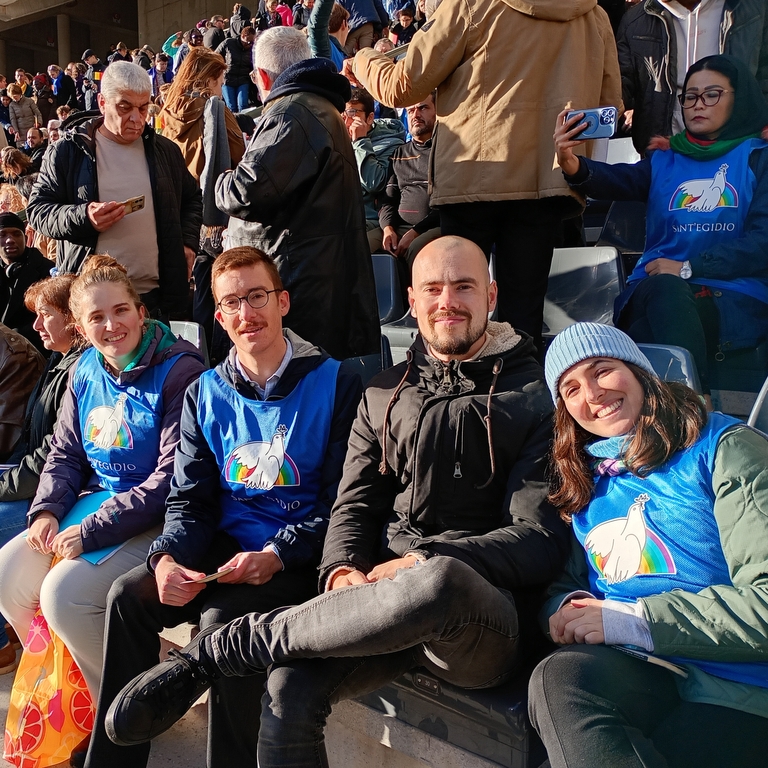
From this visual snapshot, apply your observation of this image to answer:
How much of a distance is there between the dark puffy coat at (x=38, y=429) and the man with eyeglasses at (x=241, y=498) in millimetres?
923

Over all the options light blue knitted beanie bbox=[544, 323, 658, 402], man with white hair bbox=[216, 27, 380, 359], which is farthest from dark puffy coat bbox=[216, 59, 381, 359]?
light blue knitted beanie bbox=[544, 323, 658, 402]

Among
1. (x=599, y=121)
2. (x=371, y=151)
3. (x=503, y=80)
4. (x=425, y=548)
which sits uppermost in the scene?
(x=503, y=80)

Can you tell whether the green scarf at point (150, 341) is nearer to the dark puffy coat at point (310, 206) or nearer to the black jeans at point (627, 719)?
the dark puffy coat at point (310, 206)

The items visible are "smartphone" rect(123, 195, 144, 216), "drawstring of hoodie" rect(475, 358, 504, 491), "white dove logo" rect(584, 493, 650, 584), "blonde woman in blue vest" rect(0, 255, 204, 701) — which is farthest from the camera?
"smartphone" rect(123, 195, 144, 216)

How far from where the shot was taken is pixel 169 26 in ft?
84.6

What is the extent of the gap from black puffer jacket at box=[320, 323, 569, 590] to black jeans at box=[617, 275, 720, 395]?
0.92m

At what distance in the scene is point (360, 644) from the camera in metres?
1.65

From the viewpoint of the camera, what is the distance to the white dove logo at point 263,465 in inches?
92.7

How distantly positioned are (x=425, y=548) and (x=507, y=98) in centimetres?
178

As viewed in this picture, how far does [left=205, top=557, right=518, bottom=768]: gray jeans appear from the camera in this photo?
63.4 inches

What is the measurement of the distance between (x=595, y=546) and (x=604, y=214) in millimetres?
3634

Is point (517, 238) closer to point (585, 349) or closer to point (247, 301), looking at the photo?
point (247, 301)

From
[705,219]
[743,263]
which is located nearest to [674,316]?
[743,263]

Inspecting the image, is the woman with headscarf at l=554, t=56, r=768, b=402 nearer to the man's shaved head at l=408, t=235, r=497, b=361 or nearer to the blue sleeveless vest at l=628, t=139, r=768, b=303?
the blue sleeveless vest at l=628, t=139, r=768, b=303
